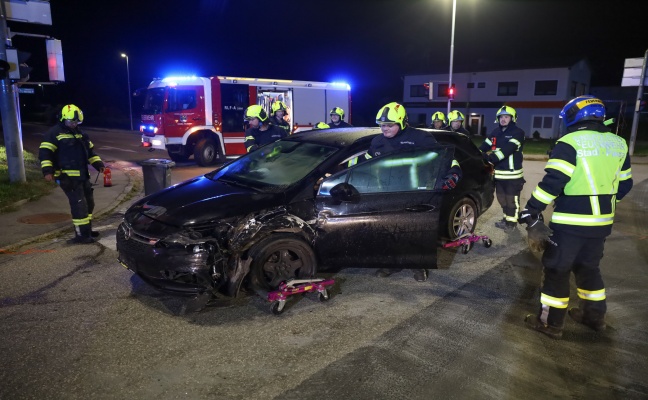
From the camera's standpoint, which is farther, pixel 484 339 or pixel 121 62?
pixel 121 62

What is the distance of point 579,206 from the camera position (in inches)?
Answer: 138

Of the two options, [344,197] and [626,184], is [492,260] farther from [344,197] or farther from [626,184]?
[344,197]

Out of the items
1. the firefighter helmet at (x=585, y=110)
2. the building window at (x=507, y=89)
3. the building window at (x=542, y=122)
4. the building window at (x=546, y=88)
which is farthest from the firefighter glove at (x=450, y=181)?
the building window at (x=507, y=89)

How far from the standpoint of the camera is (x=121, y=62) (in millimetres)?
66125

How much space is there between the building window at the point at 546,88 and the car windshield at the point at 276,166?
124 feet

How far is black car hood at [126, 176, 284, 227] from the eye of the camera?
157 inches

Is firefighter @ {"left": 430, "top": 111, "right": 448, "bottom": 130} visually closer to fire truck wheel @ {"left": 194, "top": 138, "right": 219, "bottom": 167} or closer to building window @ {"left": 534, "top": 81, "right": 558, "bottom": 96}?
fire truck wheel @ {"left": 194, "top": 138, "right": 219, "bottom": 167}

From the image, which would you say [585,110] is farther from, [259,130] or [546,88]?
[546,88]

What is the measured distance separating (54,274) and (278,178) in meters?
2.67

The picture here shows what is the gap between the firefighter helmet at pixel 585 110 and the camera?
11.5 feet

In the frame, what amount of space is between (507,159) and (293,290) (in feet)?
14.4

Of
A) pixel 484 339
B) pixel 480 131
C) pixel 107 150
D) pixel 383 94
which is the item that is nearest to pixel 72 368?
pixel 484 339

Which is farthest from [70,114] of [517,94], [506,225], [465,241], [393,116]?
[517,94]

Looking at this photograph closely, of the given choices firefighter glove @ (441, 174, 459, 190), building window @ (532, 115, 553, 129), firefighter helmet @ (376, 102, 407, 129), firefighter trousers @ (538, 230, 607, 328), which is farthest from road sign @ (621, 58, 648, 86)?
building window @ (532, 115, 553, 129)
